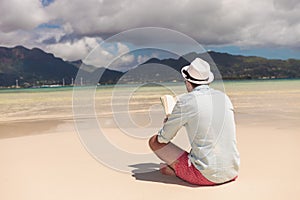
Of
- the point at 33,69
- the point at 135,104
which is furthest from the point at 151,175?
the point at 33,69

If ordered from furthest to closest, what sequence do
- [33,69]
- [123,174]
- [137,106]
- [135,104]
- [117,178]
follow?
[33,69]
[135,104]
[137,106]
[123,174]
[117,178]

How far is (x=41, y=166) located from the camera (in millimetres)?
4879

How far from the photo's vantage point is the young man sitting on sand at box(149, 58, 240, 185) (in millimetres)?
3400

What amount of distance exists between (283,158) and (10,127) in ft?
23.7

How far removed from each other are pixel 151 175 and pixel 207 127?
49.0 inches

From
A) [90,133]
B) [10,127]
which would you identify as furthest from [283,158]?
[10,127]

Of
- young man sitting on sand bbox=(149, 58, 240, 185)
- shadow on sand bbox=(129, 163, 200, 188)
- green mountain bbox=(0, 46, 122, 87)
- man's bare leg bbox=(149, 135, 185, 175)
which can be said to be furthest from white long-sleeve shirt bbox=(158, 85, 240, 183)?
green mountain bbox=(0, 46, 122, 87)

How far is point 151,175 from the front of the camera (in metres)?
4.34

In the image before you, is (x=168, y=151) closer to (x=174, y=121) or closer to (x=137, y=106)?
(x=174, y=121)

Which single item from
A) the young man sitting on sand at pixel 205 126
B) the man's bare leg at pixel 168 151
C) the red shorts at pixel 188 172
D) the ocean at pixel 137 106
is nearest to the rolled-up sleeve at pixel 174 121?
the young man sitting on sand at pixel 205 126

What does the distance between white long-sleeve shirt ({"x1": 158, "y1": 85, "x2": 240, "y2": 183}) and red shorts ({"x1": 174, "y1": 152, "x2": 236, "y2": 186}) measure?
9 cm

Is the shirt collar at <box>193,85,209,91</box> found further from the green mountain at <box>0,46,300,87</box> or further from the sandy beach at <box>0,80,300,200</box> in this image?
the sandy beach at <box>0,80,300,200</box>

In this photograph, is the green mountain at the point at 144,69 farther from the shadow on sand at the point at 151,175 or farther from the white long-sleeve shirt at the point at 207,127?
the shadow on sand at the point at 151,175

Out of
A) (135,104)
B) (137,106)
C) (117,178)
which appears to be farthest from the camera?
(135,104)
